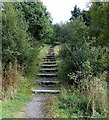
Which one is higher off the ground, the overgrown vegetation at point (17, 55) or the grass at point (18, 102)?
the overgrown vegetation at point (17, 55)

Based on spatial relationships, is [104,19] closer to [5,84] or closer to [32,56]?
[32,56]

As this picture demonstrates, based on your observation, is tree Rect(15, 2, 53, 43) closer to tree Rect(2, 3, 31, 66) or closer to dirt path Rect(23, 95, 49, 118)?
tree Rect(2, 3, 31, 66)

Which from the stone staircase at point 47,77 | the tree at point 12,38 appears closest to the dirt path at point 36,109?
the stone staircase at point 47,77

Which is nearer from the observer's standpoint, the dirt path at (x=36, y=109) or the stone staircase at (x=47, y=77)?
the dirt path at (x=36, y=109)

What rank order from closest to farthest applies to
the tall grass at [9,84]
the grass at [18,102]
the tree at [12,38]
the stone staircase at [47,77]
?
1. the grass at [18,102]
2. the tall grass at [9,84]
3. the stone staircase at [47,77]
4. the tree at [12,38]

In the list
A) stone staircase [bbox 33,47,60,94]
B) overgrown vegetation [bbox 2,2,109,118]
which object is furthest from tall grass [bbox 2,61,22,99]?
stone staircase [bbox 33,47,60,94]

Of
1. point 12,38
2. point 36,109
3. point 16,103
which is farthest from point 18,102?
point 12,38

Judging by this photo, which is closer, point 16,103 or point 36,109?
point 36,109

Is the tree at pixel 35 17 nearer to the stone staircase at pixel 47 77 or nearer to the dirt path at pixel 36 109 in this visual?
the stone staircase at pixel 47 77

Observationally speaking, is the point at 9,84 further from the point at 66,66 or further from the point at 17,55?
the point at 66,66

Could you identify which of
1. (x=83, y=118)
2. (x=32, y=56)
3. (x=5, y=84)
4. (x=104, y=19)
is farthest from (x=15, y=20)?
(x=83, y=118)

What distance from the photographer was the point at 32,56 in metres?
5.86

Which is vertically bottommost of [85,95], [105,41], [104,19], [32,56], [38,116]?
[38,116]

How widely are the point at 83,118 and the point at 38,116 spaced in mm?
882
